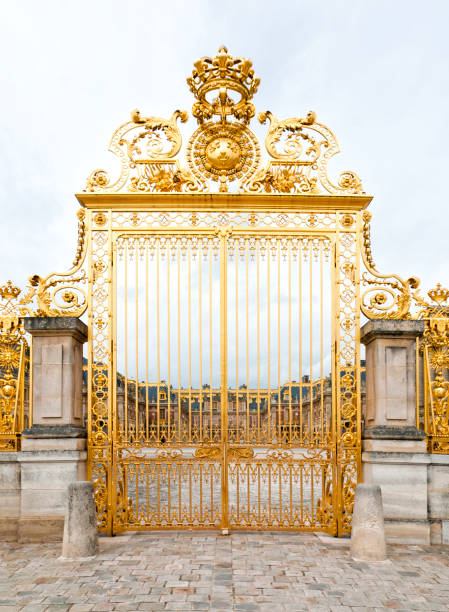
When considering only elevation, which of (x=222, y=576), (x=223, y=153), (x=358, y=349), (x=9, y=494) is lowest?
(x=222, y=576)

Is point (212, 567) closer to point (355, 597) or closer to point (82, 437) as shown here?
point (355, 597)

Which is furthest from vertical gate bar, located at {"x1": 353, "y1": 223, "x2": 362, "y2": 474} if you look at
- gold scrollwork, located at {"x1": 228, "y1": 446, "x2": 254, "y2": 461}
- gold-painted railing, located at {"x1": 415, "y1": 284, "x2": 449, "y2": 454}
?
gold scrollwork, located at {"x1": 228, "y1": 446, "x2": 254, "y2": 461}

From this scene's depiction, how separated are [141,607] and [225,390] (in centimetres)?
350

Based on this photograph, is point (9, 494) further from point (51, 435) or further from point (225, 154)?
point (225, 154)

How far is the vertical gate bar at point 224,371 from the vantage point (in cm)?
802

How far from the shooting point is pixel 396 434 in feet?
26.0

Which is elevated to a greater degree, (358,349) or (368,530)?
(358,349)

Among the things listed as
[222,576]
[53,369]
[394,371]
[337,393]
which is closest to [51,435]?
[53,369]

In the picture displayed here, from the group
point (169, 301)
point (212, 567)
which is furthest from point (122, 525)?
point (169, 301)

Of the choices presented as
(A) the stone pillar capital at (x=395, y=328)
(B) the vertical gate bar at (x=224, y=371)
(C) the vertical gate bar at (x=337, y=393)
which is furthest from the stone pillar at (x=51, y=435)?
(A) the stone pillar capital at (x=395, y=328)

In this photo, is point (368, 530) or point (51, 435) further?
point (51, 435)

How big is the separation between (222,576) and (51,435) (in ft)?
10.8

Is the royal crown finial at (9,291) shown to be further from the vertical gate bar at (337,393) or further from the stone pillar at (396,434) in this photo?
the stone pillar at (396,434)

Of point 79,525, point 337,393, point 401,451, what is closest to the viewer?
point 79,525
